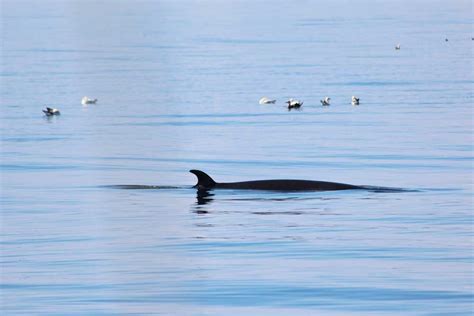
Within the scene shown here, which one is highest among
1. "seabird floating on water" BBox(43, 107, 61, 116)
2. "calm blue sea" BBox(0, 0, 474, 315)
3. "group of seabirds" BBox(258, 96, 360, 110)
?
"group of seabirds" BBox(258, 96, 360, 110)

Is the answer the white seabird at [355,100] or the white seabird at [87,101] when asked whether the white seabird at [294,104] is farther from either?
the white seabird at [87,101]

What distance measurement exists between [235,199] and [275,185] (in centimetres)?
112

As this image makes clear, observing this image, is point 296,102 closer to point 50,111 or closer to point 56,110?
point 56,110

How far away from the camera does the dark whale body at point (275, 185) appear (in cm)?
2275

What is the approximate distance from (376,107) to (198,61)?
30.5 meters

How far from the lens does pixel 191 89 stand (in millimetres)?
52406

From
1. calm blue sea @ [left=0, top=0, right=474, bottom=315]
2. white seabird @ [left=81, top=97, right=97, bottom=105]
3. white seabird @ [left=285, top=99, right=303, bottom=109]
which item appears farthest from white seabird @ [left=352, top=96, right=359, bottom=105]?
white seabird @ [left=81, top=97, right=97, bottom=105]

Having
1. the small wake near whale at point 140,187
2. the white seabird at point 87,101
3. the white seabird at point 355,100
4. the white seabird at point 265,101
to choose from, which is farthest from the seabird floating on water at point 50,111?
the small wake near whale at point 140,187

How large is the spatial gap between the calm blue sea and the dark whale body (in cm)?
32

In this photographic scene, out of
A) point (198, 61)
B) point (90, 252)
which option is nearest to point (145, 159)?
point (90, 252)

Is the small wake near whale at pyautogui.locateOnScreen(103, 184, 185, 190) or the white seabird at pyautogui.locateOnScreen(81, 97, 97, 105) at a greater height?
the white seabird at pyautogui.locateOnScreen(81, 97, 97, 105)

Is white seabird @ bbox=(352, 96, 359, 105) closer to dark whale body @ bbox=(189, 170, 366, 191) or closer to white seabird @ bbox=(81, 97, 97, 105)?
white seabird @ bbox=(81, 97, 97, 105)

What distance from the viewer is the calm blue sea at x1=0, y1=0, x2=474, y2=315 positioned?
14.3 meters

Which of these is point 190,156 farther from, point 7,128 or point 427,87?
point 427,87
